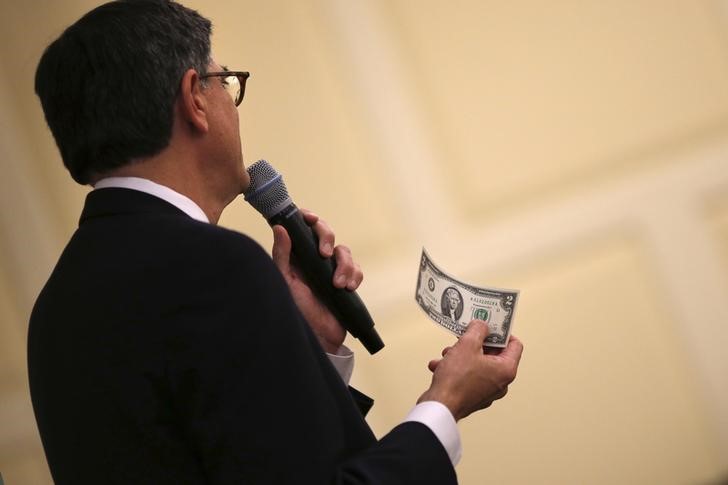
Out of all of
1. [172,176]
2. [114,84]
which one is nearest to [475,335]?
[172,176]

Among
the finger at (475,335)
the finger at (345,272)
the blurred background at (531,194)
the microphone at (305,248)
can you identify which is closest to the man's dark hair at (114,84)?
the microphone at (305,248)

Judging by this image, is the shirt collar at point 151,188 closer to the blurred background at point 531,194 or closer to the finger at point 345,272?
the finger at point 345,272

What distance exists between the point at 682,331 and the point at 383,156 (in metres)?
1.11

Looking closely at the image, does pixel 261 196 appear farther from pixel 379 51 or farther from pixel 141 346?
pixel 379 51

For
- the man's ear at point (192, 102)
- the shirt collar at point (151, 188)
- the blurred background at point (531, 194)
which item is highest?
the man's ear at point (192, 102)

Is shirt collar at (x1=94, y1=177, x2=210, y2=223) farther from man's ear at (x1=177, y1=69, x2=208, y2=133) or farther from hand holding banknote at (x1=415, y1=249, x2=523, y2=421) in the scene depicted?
hand holding banknote at (x1=415, y1=249, x2=523, y2=421)

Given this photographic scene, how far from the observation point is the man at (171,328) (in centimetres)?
100

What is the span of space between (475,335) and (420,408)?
0.70 ft

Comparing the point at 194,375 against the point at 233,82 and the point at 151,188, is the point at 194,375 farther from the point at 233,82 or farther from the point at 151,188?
the point at 233,82

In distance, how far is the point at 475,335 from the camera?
136 centimetres

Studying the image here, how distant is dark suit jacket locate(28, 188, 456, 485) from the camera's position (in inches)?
39.4

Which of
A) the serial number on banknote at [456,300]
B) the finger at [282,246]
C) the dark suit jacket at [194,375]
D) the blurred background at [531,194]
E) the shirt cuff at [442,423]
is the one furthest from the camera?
the blurred background at [531,194]

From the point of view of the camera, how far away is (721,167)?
2.94m

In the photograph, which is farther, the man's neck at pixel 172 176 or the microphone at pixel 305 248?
the microphone at pixel 305 248
